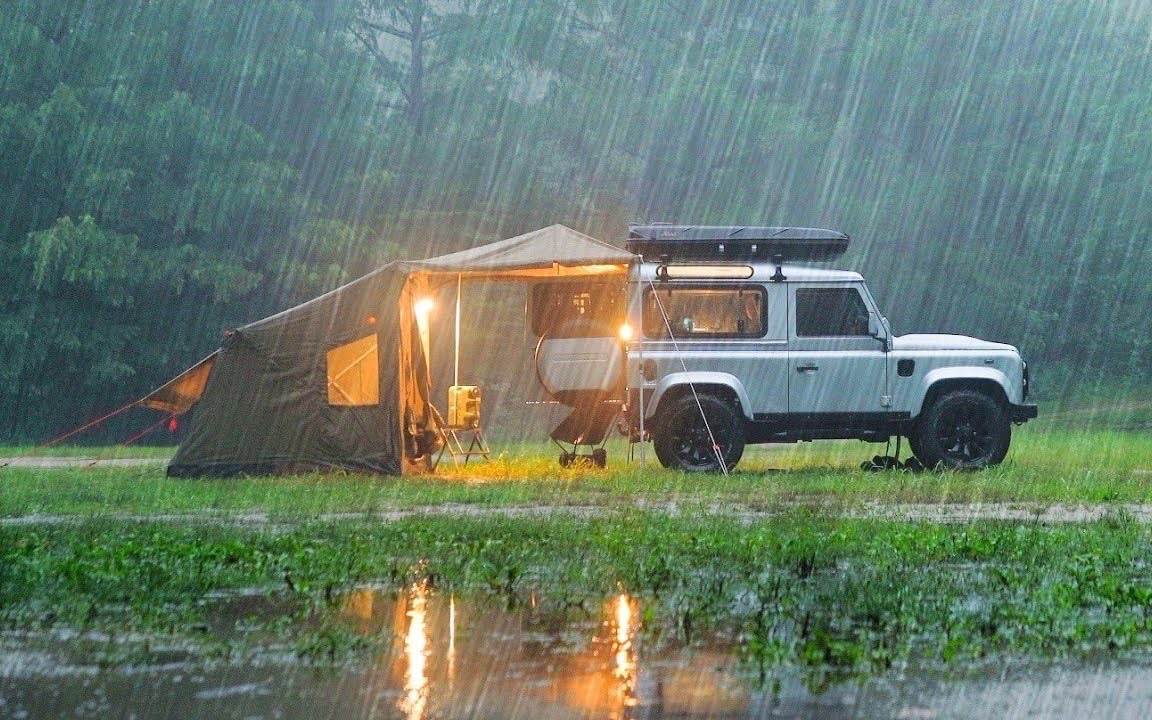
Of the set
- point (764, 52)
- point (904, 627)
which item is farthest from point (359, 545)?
point (764, 52)

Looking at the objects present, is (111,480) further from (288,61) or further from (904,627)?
(288,61)

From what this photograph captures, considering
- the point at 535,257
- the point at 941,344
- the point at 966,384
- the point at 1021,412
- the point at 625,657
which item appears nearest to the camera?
the point at 625,657

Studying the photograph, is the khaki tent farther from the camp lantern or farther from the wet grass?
the wet grass

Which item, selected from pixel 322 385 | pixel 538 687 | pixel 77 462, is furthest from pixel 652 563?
pixel 77 462

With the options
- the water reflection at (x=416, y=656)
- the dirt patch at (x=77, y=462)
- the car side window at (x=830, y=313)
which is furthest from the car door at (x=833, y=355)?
the water reflection at (x=416, y=656)

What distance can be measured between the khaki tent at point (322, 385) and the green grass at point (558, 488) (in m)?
0.54

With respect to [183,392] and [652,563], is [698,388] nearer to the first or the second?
[183,392]

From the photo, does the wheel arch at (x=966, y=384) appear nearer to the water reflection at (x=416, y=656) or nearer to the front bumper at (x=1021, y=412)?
the front bumper at (x=1021, y=412)

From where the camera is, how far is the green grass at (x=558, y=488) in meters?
14.1

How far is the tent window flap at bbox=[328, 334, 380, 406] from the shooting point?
18.2 m

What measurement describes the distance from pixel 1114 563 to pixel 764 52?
37233mm

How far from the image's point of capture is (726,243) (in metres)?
18.5

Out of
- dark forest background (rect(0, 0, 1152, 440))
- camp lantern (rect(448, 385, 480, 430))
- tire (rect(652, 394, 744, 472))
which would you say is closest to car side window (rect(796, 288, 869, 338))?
tire (rect(652, 394, 744, 472))

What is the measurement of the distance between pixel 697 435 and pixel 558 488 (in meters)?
2.87
